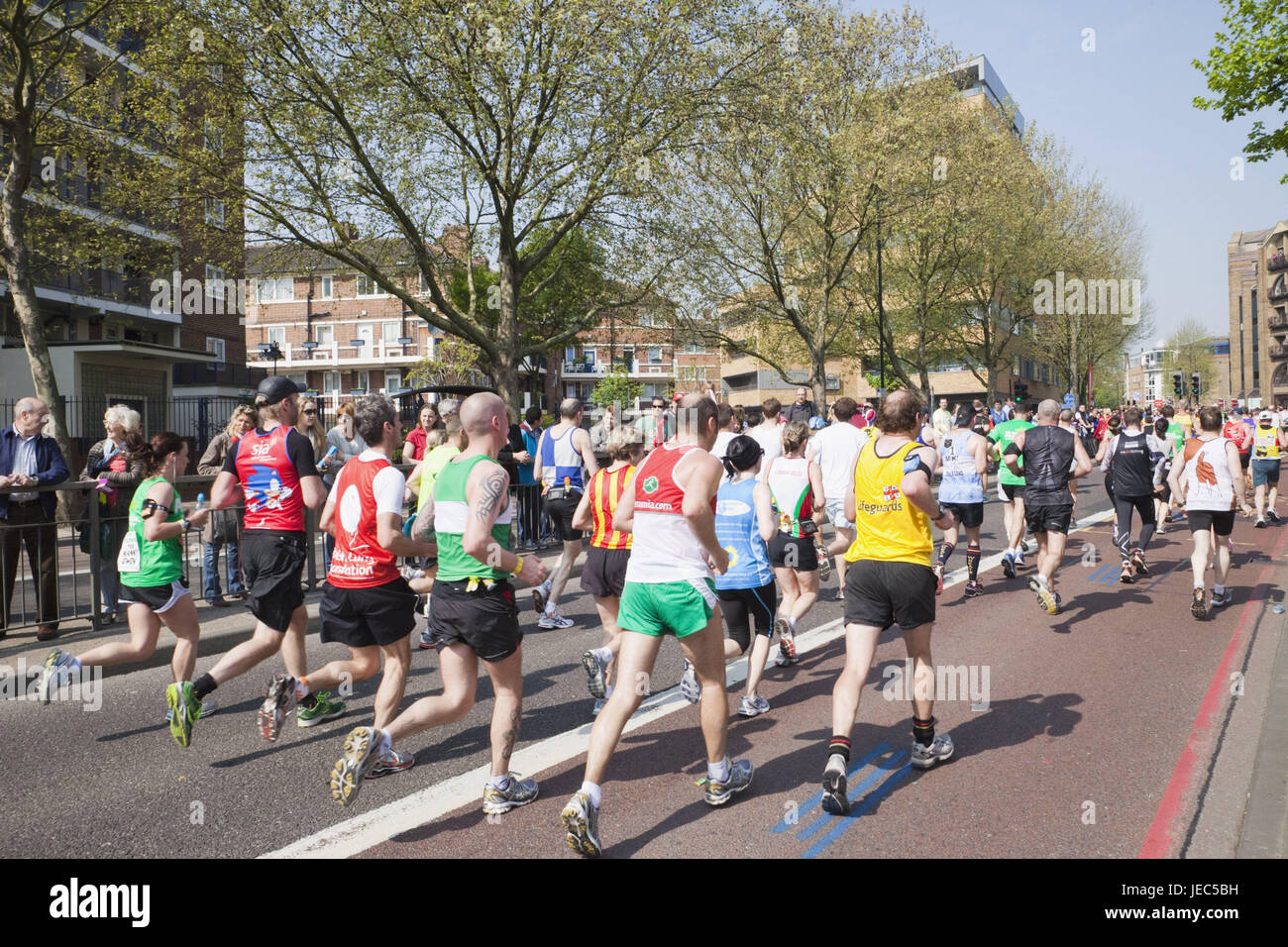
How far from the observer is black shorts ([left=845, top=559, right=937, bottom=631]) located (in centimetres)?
434

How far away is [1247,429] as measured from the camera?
52.9 feet

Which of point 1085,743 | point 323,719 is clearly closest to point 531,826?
point 323,719

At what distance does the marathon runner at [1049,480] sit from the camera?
8.23 m

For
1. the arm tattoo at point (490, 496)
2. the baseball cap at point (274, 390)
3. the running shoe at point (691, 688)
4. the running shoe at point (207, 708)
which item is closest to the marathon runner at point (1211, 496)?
the running shoe at point (691, 688)

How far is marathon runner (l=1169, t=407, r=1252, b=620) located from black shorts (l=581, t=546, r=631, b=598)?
559cm

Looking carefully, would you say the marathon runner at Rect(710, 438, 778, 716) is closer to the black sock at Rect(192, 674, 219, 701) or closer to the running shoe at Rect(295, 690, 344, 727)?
the running shoe at Rect(295, 690, 344, 727)

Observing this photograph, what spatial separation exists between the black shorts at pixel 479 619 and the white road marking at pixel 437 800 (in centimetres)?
76

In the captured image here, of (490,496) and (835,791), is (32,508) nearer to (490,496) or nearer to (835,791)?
(490,496)

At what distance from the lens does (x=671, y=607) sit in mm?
3852

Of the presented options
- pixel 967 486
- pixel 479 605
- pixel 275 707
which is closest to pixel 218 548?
pixel 275 707

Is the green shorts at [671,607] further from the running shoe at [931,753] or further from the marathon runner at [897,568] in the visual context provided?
the running shoe at [931,753]

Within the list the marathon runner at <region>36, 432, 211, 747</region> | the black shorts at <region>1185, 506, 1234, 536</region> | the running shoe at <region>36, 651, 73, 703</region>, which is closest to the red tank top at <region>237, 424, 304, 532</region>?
the marathon runner at <region>36, 432, 211, 747</region>

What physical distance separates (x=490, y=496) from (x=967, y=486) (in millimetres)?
7151

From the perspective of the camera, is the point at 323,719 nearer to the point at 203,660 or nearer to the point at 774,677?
the point at 203,660
